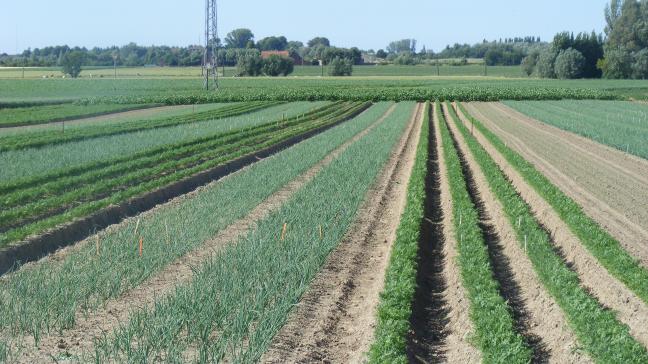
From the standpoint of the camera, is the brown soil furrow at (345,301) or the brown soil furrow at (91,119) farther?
the brown soil furrow at (91,119)

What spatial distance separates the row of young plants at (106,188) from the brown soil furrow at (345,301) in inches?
206

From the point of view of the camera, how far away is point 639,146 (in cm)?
3102

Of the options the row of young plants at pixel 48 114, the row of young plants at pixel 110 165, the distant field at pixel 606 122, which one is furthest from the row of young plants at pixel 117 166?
the distant field at pixel 606 122

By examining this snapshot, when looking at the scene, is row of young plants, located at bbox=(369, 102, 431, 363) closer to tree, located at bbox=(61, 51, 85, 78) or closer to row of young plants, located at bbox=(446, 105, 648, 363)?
row of young plants, located at bbox=(446, 105, 648, 363)

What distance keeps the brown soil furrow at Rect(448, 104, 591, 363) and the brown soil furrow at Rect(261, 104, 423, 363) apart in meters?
1.86

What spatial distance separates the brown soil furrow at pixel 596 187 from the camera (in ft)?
50.6

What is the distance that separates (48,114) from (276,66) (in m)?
82.3

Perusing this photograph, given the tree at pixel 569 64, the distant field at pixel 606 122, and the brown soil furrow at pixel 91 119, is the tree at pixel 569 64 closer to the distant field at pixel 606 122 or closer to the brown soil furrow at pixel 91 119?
the distant field at pixel 606 122

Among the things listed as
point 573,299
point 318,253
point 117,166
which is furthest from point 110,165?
point 573,299

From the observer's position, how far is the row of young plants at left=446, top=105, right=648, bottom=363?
860cm

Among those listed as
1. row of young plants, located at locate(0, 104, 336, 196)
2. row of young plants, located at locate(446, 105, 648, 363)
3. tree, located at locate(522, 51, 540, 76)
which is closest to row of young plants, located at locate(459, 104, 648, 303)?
row of young plants, located at locate(446, 105, 648, 363)

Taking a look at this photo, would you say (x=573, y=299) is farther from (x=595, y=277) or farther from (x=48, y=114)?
(x=48, y=114)

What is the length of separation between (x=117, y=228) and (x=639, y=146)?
844 inches

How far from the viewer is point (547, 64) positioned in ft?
371
